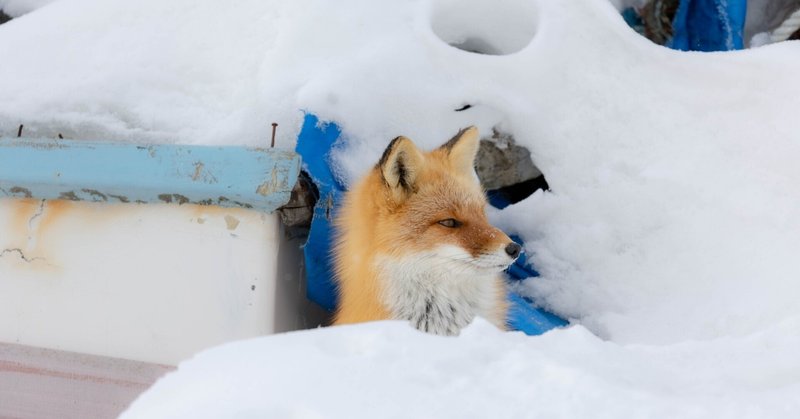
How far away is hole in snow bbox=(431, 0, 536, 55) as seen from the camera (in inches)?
92.9

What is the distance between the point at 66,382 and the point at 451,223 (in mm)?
1275

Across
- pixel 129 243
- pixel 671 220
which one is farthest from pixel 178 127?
pixel 671 220

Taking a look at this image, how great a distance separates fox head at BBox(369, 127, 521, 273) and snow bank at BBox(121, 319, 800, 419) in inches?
24.2

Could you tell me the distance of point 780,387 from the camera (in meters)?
1.11

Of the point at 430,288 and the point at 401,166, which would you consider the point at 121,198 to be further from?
the point at 430,288

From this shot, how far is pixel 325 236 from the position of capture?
2.15 m

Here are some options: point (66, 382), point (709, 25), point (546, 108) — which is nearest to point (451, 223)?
point (546, 108)

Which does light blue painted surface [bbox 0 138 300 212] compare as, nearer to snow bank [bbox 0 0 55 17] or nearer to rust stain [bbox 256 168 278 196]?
rust stain [bbox 256 168 278 196]

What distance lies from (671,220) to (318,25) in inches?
49.5

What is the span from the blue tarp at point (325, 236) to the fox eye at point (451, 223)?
1.16 ft

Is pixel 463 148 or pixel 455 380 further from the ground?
pixel 463 148

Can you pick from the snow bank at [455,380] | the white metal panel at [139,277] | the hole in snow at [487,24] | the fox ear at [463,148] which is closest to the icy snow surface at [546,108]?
the hole in snow at [487,24]

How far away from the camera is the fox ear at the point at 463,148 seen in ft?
6.63

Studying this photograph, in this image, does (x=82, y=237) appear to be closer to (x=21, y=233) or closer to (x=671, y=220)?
(x=21, y=233)
